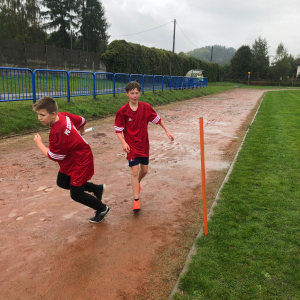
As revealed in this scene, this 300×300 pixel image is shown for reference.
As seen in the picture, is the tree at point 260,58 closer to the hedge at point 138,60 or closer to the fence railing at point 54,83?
the hedge at point 138,60

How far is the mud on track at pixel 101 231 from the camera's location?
8.41ft

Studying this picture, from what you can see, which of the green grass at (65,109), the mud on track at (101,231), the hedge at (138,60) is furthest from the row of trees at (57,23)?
the mud on track at (101,231)

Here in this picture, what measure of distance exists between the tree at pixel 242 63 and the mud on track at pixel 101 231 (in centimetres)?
6942

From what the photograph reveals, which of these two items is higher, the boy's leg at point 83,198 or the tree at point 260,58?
the tree at point 260,58

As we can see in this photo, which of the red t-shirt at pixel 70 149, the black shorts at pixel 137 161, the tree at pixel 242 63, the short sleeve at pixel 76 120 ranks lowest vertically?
the black shorts at pixel 137 161

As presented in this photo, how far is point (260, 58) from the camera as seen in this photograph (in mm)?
71000

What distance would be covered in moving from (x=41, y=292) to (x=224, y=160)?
497 cm

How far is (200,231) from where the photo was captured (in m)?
3.45

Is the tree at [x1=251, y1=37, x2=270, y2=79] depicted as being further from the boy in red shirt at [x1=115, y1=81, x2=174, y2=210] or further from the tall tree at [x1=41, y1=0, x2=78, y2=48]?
the boy in red shirt at [x1=115, y1=81, x2=174, y2=210]

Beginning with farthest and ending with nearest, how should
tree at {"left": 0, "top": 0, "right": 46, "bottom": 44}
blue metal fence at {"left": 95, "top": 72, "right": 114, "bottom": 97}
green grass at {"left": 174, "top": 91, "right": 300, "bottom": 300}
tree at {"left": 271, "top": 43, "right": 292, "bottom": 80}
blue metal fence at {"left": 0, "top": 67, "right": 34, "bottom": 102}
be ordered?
tree at {"left": 271, "top": 43, "right": 292, "bottom": 80} < tree at {"left": 0, "top": 0, "right": 46, "bottom": 44} < blue metal fence at {"left": 95, "top": 72, "right": 114, "bottom": 97} < blue metal fence at {"left": 0, "top": 67, "right": 34, "bottom": 102} < green grass at {"left": 174, "top": 91, "right": 300, "bottom": 300}

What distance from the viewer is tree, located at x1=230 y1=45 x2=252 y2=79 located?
69938 millimetres

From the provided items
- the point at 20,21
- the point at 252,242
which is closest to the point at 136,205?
the point at 252,242

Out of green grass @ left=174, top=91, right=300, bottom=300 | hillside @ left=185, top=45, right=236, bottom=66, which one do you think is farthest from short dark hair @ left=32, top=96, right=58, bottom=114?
hillside @ left=185, top=45, right=236, bottom=66

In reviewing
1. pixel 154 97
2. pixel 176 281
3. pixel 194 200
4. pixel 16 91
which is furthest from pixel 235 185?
pixel 154 97
